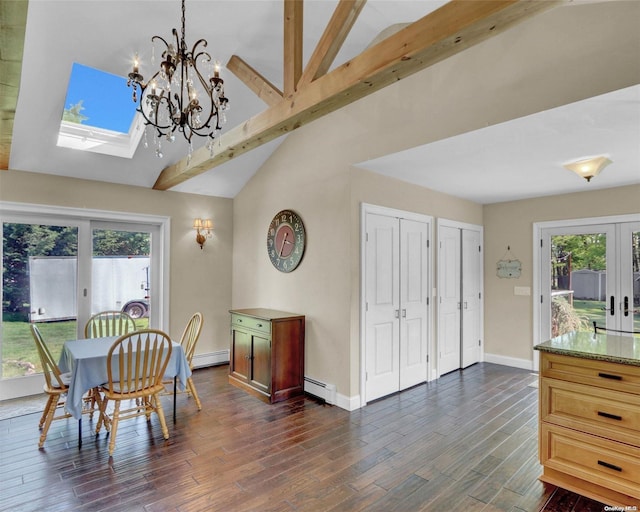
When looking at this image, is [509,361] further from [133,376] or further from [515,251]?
[133,376]

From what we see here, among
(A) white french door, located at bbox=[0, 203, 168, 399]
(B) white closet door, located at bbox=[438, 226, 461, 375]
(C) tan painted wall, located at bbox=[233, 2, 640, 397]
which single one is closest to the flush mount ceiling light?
(C) tan painted wall, located at bbox=[233, 2, 640, 397]

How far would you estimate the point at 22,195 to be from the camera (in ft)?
13.4

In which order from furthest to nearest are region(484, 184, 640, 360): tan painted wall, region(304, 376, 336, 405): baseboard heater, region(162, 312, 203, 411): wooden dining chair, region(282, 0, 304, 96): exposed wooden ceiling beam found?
region(484, 184, 640, 360): tan painted wall < region(304, 376, 336, 405): baseboard heater < region(162, 312, 203, 411): wooden dining chair < region(282, 0, 304, 96): exposed wooden ceiling beam

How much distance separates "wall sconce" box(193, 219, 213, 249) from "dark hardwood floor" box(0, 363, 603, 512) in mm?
2328

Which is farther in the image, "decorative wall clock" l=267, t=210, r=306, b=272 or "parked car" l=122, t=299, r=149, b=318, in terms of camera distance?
"parked car" l=122, t=299, r=149, b=318

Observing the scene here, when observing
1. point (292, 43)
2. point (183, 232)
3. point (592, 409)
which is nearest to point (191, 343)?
point (183, 232)

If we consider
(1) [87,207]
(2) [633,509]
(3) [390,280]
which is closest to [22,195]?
(1) [87,207]

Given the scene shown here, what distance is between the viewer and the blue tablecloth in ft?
9.32

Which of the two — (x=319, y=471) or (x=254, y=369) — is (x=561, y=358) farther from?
(x=254, y=369)

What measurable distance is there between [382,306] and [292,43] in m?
2.72

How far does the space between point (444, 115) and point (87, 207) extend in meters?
4.26

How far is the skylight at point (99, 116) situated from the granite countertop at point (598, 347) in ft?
14.6

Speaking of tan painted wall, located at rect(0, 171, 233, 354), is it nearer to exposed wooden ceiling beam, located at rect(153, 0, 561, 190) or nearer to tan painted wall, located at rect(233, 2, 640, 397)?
tan painted wall, located at rect(233, 2, 640, 397)

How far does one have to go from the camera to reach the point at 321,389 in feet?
13.1
